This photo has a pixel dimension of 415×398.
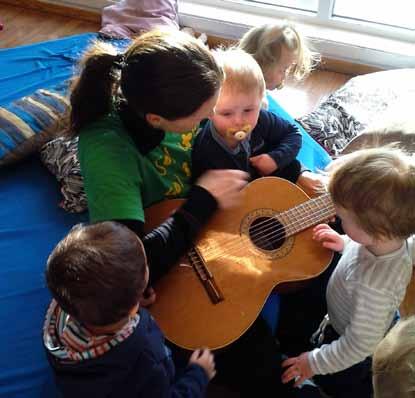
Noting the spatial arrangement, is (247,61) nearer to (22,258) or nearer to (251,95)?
(251,95)

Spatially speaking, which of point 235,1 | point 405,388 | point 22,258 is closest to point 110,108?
point 22,258

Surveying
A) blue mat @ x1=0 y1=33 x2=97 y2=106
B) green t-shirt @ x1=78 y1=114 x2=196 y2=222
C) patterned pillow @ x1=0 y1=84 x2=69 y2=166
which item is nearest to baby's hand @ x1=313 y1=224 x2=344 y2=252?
green t-shirt @ x1=78 y1=114 x2=196 y2=222

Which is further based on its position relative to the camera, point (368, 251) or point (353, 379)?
point (353, 379)

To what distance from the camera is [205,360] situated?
1102 mm

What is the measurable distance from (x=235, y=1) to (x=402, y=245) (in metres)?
2.03

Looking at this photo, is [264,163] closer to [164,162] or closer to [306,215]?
[306,215]

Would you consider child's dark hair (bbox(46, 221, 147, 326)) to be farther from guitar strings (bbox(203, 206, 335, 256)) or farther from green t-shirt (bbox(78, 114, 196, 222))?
guitar strings (bbox(203, 206, 335, 256))

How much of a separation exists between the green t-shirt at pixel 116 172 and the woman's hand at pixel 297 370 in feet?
1.58

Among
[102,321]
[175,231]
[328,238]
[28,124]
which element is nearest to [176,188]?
[175,231]

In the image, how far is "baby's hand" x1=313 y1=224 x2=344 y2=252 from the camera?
128 centimetres

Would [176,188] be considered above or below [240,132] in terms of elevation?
below

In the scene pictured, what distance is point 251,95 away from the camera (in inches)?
51.5

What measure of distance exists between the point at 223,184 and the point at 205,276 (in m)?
0.22

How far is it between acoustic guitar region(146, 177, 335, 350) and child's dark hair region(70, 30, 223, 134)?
0.29 metres
